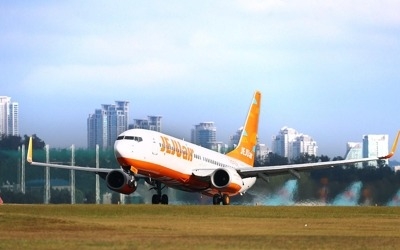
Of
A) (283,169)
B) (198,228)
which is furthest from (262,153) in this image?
(198,228)

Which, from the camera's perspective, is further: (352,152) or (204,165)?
(352,152)

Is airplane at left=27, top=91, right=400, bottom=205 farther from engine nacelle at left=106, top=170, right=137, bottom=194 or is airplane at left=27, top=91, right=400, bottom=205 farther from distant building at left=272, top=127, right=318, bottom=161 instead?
distant building at left=272, top=127, right=318, bottom=161

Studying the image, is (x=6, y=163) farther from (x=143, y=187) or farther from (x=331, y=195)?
(x=331, y=195)

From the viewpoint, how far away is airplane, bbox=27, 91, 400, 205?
63.0m

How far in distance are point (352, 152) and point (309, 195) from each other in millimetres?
19614

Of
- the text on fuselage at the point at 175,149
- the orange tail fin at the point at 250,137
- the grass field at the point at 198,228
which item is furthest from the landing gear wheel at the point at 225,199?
the grass field at the point at 198,228

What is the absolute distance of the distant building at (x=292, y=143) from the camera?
361ft

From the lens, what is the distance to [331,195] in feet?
250

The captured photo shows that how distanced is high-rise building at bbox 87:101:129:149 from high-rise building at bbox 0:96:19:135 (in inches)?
475

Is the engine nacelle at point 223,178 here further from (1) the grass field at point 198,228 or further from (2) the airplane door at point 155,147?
(1) the grass field at point 198,228

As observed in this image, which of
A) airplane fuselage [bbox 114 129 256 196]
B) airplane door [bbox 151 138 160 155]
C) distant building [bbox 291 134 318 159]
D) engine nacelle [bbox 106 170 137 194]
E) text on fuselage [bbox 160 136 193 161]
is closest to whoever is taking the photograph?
airplane fuselage [bbox 114 129 256 196]

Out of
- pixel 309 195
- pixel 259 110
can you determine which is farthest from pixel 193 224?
pixel 259 110

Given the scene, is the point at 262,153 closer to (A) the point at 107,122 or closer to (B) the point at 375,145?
(B) the point at 375,145

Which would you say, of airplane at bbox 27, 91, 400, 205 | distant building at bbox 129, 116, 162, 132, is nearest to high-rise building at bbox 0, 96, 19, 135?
distant building at bbox 129, 116, 162, 132
